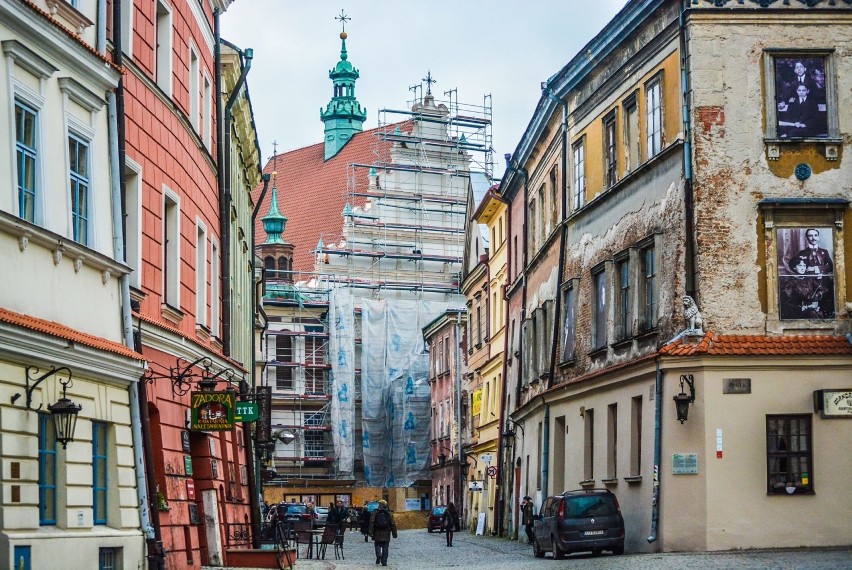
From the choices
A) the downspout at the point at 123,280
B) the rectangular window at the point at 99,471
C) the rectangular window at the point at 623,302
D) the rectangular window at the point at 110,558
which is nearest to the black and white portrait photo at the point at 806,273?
the rectangular window at the point at 623,302

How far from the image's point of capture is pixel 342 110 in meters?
113

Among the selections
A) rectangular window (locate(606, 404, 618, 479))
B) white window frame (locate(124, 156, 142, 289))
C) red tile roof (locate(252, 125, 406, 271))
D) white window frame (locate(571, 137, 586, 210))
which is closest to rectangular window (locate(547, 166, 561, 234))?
white window frame (locate(571, 137, 586, 210))

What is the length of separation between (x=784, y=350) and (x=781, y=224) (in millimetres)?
2374

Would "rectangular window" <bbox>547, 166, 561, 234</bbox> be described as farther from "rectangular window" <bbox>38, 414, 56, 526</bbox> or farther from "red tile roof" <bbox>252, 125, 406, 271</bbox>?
"red tile roof" <bbox>252, 125, 406, 271</bbox>

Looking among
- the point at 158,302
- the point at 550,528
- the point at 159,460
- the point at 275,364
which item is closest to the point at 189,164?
the point at 158,302

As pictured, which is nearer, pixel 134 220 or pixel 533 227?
pixel 134 220

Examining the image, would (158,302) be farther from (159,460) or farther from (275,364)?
(275,364)

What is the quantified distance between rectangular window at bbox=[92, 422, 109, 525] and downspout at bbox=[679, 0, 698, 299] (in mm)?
12327

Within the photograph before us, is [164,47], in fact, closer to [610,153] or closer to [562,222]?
[610,153]

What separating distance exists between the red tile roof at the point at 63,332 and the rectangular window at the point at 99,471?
927 millimetres

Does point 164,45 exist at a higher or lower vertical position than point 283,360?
higher

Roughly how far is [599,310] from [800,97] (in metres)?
7.77

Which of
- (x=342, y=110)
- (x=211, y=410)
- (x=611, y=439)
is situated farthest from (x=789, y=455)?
(x=342, y=110)

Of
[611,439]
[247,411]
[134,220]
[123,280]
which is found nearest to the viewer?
[123,280]
